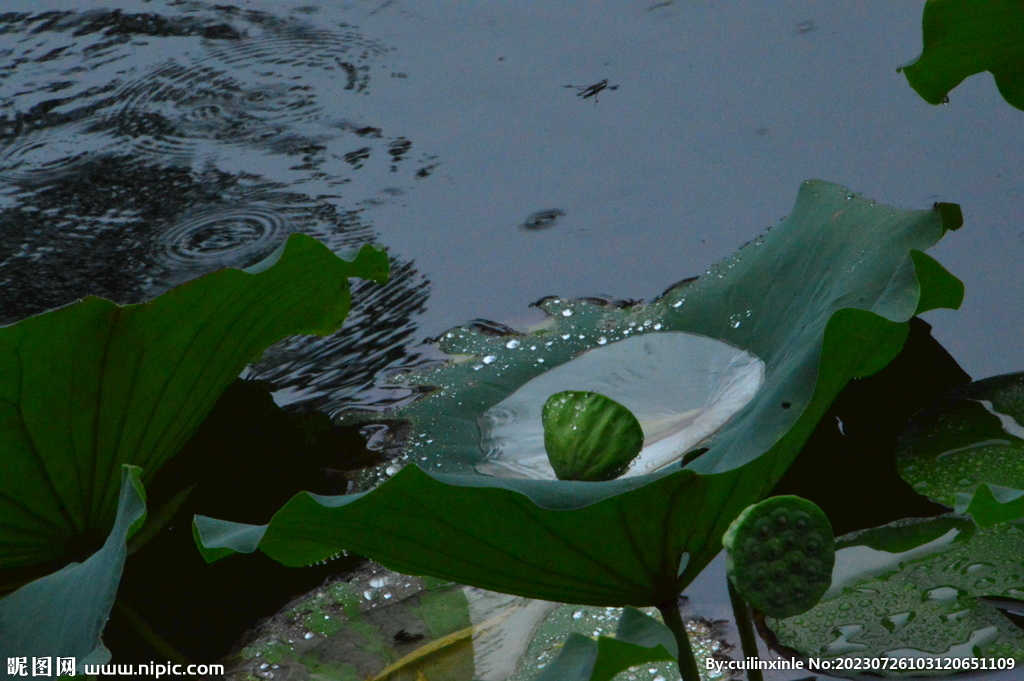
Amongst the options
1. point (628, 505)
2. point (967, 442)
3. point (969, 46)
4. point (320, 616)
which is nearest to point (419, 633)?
point (320, 616)

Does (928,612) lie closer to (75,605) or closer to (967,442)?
(967,442)

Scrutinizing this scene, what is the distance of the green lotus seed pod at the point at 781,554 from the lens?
0.58 m

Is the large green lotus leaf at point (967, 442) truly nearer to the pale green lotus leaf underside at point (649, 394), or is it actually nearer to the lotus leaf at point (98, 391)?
the pale green lotus leaf underside at point (649, 394)

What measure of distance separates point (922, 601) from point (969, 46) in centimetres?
56

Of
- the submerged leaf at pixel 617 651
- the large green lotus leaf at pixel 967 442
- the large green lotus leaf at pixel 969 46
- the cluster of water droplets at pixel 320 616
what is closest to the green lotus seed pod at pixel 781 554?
the submerged leaf at pixel 617 651

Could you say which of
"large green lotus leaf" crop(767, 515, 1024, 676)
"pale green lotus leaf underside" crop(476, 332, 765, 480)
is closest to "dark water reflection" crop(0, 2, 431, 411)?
"pale green lotus leaf underside" crop(476, 332, 765, 480)

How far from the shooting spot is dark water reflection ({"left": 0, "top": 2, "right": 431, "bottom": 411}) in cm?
144

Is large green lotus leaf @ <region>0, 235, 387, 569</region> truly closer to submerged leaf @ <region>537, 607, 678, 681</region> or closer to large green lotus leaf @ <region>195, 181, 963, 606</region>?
large green lotus leaf @ <region>195, 181, 963, 606</region>

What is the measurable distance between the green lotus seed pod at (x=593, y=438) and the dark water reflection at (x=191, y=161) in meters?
0.34

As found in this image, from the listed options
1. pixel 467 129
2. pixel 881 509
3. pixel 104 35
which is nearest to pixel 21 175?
pixel 104 35

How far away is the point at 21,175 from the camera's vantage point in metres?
1.75

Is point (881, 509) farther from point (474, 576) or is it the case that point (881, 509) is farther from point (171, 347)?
point (171, 347)

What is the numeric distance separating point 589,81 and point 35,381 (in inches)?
46.9

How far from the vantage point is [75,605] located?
0.74m
